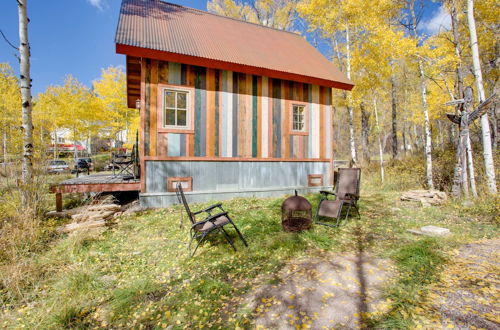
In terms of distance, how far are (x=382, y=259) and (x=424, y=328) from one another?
1.53 m

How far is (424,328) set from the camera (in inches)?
80.8

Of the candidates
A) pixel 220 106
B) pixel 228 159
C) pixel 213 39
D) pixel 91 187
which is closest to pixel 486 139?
pixel 228 159

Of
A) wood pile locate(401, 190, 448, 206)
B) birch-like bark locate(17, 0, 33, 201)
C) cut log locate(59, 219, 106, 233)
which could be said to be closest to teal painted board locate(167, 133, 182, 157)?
cut log locate(59, 219, 106, 233)

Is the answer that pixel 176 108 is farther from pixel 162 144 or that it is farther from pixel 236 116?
pixel 236 116

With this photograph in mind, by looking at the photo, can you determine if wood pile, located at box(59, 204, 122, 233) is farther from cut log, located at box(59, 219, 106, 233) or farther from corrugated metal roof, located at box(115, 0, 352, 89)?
corrugated metal roof, located at box(115, 0, 352, 89)

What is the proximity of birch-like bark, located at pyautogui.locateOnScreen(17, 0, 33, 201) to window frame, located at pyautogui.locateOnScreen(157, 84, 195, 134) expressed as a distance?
2.78 meters

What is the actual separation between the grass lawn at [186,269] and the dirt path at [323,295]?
141 mm

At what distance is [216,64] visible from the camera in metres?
7.15

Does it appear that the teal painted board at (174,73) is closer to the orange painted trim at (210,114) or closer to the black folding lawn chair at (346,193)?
the orange painted trim at (210,114)

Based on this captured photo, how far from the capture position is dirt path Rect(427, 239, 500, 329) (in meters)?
2.15

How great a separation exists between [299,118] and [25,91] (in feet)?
25.3

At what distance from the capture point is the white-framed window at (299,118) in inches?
342

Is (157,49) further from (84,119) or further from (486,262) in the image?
(84,119)

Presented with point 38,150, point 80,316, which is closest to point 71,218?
point 38,150
